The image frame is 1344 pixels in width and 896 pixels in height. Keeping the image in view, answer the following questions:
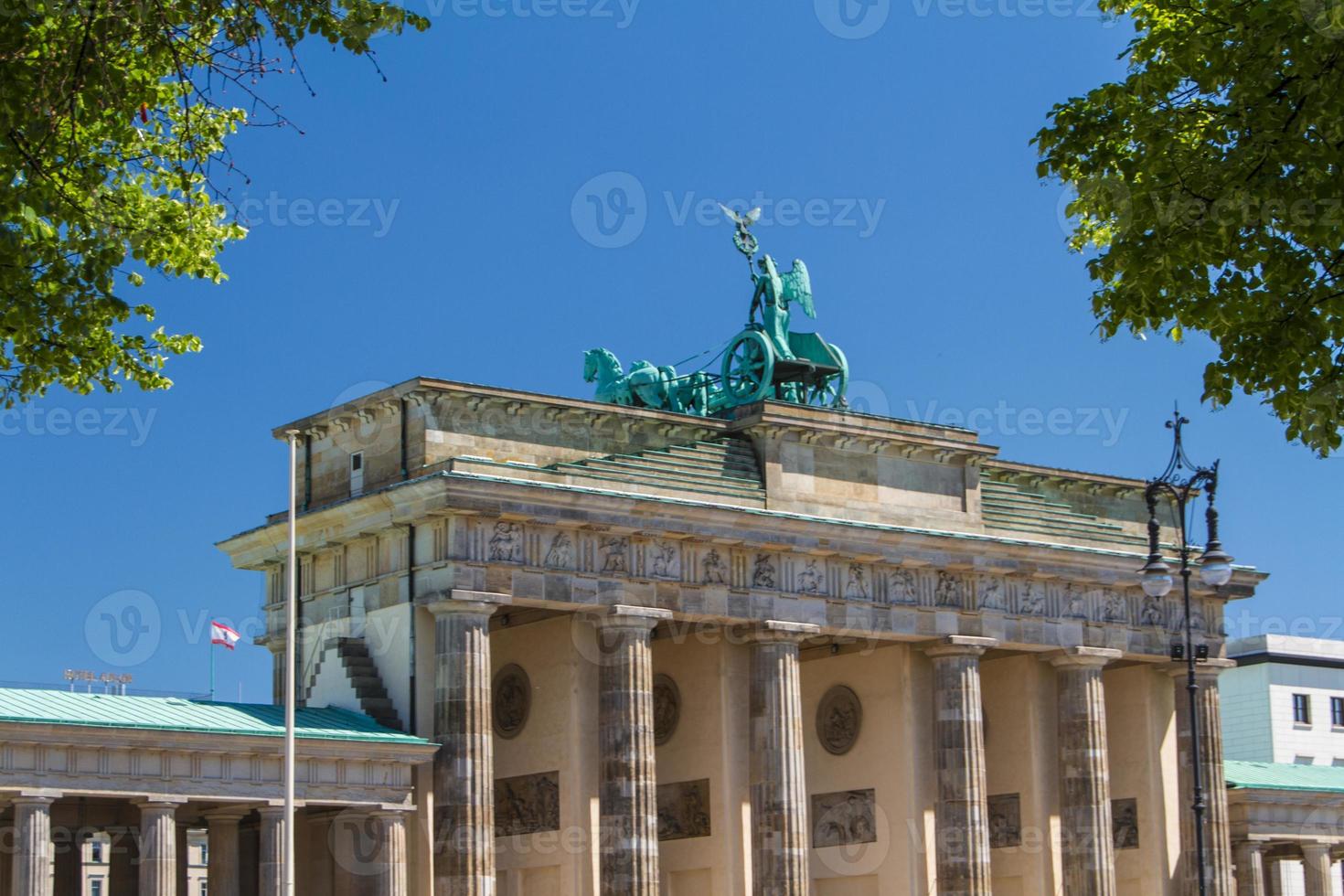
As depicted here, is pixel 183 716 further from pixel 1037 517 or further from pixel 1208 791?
pixel 1208 791

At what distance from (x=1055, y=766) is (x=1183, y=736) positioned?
4.25 m

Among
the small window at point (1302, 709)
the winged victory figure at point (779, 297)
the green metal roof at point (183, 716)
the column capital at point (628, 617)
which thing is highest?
the winged victory figure at point (779, 297)

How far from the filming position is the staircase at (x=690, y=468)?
171ft

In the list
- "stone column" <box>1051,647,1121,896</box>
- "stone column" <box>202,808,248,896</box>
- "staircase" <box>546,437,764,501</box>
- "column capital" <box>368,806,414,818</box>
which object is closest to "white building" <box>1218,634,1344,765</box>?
"stone column" <box>1051,647,1121,896</box>

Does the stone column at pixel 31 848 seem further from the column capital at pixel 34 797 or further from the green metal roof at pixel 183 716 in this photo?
the green metal roof at pixel 183 716

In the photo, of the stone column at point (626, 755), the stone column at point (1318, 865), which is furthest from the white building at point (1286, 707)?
the stone column at point (626, 755)

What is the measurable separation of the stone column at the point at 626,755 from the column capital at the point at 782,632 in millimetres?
3231

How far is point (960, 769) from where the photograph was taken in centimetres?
5666

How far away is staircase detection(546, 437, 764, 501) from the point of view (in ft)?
171

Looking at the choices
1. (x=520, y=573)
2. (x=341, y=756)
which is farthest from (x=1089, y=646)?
(x=341, y=756)

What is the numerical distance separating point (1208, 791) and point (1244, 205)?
4214 centimetres

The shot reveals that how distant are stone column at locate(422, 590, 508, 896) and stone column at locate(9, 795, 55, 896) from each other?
9167 millimetres

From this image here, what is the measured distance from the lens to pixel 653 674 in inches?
2233

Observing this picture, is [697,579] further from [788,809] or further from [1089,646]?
[1089,646]
